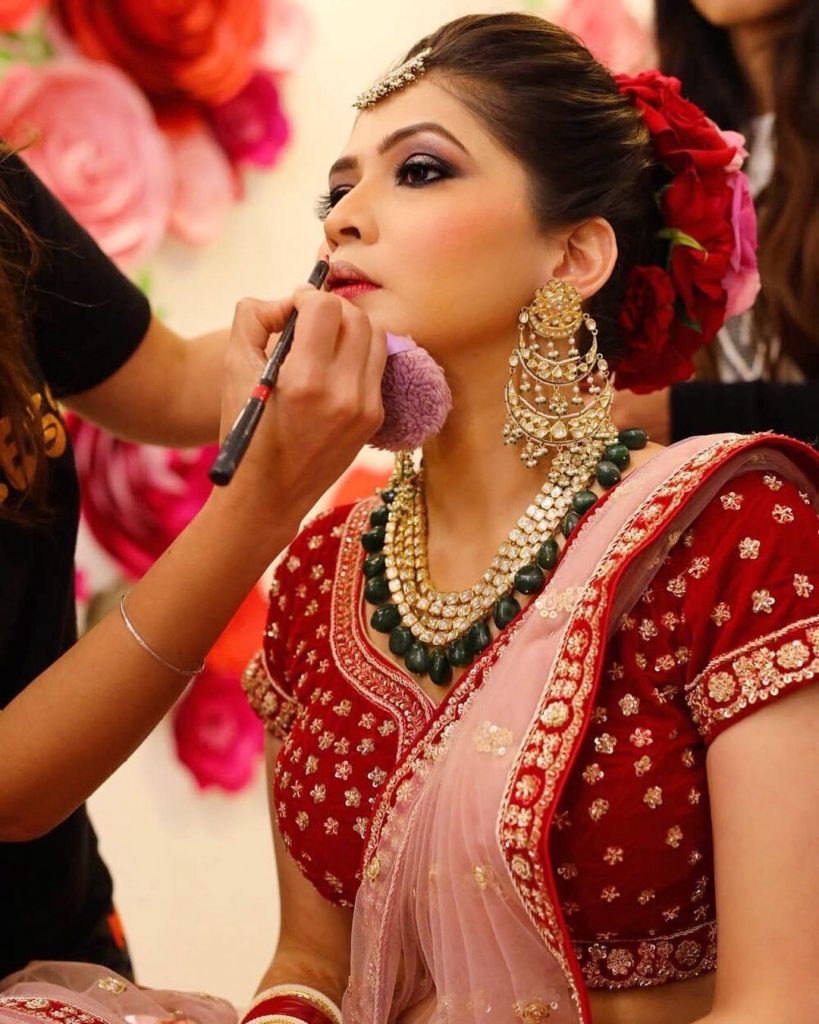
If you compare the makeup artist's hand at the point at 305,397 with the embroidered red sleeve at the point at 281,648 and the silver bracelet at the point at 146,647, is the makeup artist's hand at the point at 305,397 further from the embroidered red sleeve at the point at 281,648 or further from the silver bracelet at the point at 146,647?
the embroidered red sleeve at the point at 281,648

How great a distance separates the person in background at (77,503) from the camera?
3.48 ft

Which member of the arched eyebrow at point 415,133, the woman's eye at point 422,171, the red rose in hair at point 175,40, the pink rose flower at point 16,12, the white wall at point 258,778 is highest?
the pink rose flower at point 16,12

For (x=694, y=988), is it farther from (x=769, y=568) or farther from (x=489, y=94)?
(x=489, y=94)

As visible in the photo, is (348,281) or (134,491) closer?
(348,281)

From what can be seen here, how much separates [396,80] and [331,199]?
5.4 inches

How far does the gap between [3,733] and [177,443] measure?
57 cm

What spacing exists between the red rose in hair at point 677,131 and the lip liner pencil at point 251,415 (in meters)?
0.42

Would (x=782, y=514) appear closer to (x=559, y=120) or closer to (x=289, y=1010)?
(x=559, y=120)

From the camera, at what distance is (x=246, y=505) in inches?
41.9

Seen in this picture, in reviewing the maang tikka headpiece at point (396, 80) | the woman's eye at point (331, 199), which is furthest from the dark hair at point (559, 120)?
the woman's eye at point (331, 199)

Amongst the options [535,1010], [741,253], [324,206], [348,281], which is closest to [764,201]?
[741,253]

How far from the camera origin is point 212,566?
1085mm

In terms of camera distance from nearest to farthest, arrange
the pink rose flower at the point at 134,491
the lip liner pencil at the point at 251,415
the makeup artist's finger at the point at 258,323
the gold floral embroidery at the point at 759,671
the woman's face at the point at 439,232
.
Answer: the lip liner pencil at the point at 251,415 < the gold floral embroidery at the point at 759,671 < the makeup artist's finger at the point at 258,323 < the woman's face at the point at 439,232 < the pink rose flower at the point at 134,491

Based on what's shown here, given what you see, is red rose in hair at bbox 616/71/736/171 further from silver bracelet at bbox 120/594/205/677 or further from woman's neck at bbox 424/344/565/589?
silver bracelet at bbox 120/594/205/677
